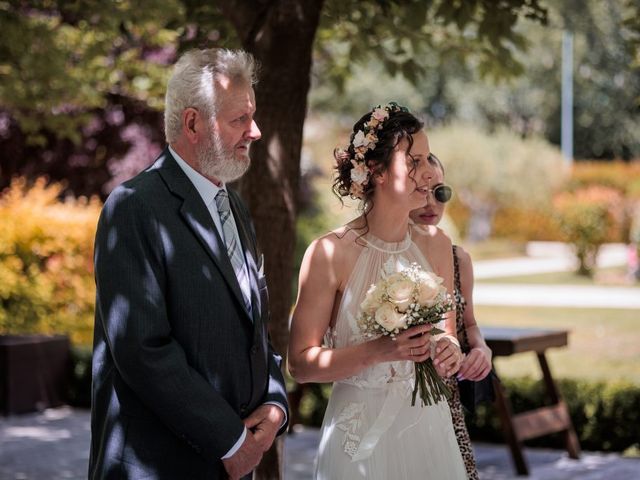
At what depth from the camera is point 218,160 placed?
10.2 ft

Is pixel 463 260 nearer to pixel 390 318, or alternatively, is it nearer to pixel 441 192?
pixel 441 192

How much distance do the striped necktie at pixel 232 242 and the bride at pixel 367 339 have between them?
1.23 feet

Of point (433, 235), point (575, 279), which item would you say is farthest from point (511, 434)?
point (575, 279)

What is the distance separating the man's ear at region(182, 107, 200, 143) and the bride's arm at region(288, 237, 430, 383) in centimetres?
65

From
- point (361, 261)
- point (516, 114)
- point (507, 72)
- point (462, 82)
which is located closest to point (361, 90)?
point (462, 82)

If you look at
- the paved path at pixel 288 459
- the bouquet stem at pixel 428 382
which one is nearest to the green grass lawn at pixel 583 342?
the paved path at pixel 288 459

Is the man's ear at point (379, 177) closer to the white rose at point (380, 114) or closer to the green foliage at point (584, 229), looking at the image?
the white rose at point (380, 114)

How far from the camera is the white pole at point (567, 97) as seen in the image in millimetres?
44375

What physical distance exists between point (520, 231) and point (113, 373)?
120 feet

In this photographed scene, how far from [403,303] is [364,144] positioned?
2.14 ft

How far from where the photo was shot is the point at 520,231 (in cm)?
3866

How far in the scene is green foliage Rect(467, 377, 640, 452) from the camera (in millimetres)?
7898

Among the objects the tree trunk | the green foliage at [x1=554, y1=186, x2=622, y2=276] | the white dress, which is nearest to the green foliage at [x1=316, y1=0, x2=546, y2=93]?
the tree trunk

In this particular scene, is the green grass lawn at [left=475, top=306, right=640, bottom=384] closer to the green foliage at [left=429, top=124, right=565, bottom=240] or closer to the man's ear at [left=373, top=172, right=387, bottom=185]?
the man's ear at [left=373, top=172, right=387, bottom=185]
